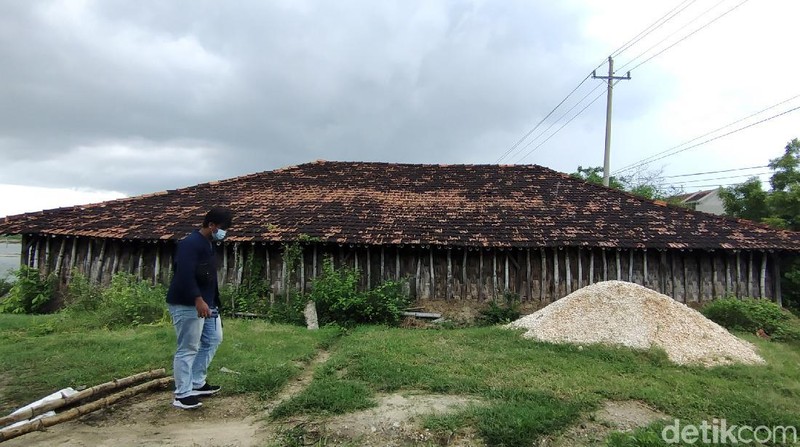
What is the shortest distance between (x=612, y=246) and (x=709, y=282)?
10.7 ft

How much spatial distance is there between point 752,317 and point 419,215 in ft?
27.5

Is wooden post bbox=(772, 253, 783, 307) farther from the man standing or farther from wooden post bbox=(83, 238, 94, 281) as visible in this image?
wooden post bbox=(83, 238, 94, 281)

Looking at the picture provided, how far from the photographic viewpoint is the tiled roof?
11266 millimetres

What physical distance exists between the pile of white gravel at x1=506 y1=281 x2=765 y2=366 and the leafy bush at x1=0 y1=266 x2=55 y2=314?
13182mm

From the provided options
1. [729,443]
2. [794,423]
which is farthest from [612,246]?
[729,443]

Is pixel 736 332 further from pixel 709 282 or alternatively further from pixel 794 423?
pixel 794 423

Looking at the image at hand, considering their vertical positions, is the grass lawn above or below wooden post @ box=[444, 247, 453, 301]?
below

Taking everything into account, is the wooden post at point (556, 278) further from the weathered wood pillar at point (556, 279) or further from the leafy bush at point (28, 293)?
the leafy bush at point (28, 293)

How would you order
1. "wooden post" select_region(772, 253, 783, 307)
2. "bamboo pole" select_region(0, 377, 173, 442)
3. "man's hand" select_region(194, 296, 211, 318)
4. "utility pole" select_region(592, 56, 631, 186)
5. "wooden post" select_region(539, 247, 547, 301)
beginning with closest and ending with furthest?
"bamboo pole" select_region(0, 377, 173, 442), "man's hand" select_region(194, 296, 211, 318), "wooden post" select_region(539, 247, 547, 301), "wooden post" select_region(772, 253, 783, 307), "utility pole" select_region(592, 56, 631, 186)

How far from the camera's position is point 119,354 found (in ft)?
22.1

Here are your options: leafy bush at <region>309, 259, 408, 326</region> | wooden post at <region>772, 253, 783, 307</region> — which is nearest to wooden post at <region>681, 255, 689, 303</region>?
wooden post at <region>772, 253, 783, 307</region>

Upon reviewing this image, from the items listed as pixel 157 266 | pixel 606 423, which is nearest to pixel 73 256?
pixel 157 266

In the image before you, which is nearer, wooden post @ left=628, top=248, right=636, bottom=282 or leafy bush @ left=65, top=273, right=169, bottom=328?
leafy bush @ left=65, top=273, right=169, bottom=328

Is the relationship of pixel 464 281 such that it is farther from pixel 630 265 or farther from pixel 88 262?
pixel 88 262
